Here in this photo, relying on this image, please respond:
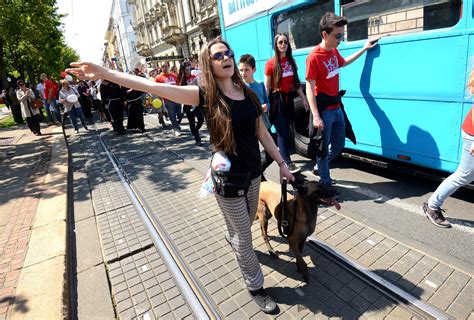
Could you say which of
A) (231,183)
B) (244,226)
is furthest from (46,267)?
(231,183)

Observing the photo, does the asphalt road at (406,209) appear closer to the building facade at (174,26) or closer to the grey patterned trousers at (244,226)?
the grey patterned trousers at (244,226)

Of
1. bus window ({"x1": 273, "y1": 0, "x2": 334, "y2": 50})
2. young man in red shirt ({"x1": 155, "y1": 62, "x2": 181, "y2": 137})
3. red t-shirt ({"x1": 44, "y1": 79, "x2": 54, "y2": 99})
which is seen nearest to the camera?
bus window ({"x1": 273, "y1": 0, "x2": 334, "y2": 50})

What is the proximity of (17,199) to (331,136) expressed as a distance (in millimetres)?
5024

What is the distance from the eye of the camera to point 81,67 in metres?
2.10

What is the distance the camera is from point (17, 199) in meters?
5.38

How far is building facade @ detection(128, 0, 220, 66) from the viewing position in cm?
3147

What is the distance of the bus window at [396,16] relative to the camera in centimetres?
334

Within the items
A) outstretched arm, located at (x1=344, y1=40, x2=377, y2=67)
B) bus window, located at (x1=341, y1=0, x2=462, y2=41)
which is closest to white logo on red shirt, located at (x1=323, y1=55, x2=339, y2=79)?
outstretched arm, located at (x1=344, y1=40, x2=377, y2=67)

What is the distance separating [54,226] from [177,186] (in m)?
1.84

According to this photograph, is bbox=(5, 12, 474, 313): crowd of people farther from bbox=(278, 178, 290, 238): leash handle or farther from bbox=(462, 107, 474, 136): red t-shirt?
bbox=(278, 178, 290, 238): leash handle

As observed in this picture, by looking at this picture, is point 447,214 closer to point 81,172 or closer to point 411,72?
point 411,72

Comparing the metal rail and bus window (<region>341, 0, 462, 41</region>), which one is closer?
the metal rail

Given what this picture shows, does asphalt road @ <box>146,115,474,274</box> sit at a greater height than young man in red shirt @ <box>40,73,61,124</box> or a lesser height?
lesser

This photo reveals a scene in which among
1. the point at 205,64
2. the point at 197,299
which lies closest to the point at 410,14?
the point at 205,64
